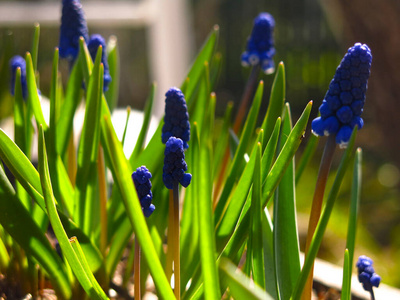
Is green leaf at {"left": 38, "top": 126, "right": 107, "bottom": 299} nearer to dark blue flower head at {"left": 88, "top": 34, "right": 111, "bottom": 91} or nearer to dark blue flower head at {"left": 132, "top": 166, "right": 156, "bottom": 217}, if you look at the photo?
dark blue flower head at {"left": 132, "top": 166, "right": 156, "bottom": 217}

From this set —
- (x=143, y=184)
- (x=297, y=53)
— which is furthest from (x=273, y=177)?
(x=297, y=53)

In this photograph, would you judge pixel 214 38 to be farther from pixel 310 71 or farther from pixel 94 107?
pixel 310 71

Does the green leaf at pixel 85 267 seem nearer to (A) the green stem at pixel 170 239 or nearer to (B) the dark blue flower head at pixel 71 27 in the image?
(A) the green stem at pixel 170 239

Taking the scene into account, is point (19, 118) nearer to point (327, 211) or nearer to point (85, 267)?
point (85, 267)

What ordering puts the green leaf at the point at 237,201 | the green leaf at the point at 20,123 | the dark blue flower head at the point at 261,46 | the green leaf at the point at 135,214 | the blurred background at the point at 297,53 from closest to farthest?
1. the green leaf at the point at 135,214
2. the green leaf at the point at 237,201
3. the green leaf at the point at 20,123
4. the dark blue flower head at the point at 261,46
5. the blurred background at the point at 297,53

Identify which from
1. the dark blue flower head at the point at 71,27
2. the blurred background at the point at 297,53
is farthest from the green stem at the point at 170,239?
the blurred background at the point at 297,53

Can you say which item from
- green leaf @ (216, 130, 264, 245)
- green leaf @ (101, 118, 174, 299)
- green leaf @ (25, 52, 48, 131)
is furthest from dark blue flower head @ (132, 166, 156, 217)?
green leaf @ (25, 52, 48, 131)
